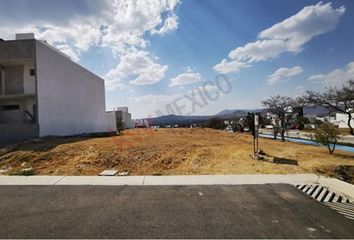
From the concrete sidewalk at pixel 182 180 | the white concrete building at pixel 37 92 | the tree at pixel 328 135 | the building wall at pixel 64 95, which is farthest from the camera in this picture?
the building wall at pixel 64 95

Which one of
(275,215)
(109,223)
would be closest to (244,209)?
(275,215)

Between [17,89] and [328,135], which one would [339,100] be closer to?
[328,135]

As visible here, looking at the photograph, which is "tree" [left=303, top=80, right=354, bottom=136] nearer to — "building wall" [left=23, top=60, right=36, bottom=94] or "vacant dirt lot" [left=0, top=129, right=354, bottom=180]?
"vacant dirt lot" [left=0, top=129, right=354, bottom=180]

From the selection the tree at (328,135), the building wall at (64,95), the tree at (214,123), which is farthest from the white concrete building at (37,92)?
the tree at (214,123)

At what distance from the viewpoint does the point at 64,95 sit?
25.3m

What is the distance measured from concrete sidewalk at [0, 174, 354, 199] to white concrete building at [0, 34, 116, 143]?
38.7 ft

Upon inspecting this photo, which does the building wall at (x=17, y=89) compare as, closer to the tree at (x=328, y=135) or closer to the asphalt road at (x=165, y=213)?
the asphalt road at (x=165, y=213)

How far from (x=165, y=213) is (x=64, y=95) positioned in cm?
2192

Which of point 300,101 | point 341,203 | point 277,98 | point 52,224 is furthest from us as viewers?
point 277,98

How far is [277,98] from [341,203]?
24.2m

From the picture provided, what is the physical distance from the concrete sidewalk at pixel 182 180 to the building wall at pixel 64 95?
12106 millimetres

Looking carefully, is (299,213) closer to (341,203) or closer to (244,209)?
(244,209)

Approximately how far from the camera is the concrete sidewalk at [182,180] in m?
8.79

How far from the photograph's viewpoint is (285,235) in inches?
198
